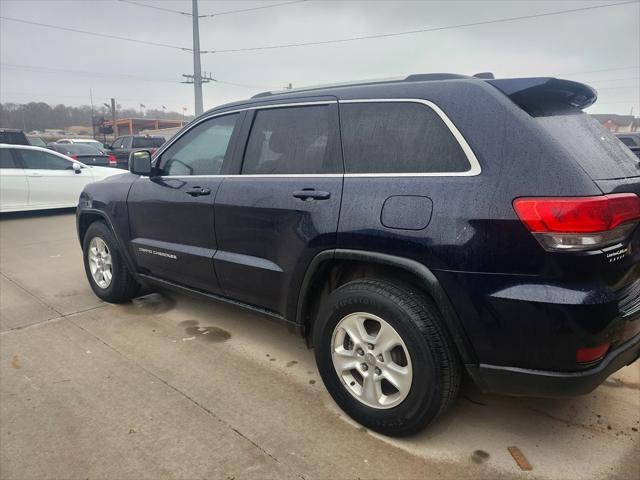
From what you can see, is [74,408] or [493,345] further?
[74,408]

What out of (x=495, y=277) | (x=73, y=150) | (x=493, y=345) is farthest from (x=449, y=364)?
(x=73, y=150)

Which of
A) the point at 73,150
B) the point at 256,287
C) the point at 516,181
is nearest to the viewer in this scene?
the point at 516,181

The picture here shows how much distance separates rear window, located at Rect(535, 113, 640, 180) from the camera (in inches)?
81.0

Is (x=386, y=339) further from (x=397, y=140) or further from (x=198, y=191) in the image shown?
(x=198, y=191)

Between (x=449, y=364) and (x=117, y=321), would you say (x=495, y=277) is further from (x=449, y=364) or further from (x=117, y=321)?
(x=117, y=321)

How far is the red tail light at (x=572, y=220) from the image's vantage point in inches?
74.1

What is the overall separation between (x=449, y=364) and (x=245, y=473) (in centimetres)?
110

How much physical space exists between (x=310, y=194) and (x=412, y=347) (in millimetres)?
998

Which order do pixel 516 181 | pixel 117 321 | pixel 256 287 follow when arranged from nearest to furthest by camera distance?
1. pixel 516 181
2. pixel 256 287
3. pixel 117 321

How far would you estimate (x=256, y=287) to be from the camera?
3016mm

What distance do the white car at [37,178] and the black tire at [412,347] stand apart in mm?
8545

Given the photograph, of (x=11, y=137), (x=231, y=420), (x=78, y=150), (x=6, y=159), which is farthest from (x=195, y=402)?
(x=78, y=150)

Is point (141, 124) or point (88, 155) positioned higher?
point (141, 124)

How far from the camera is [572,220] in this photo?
1.88m
